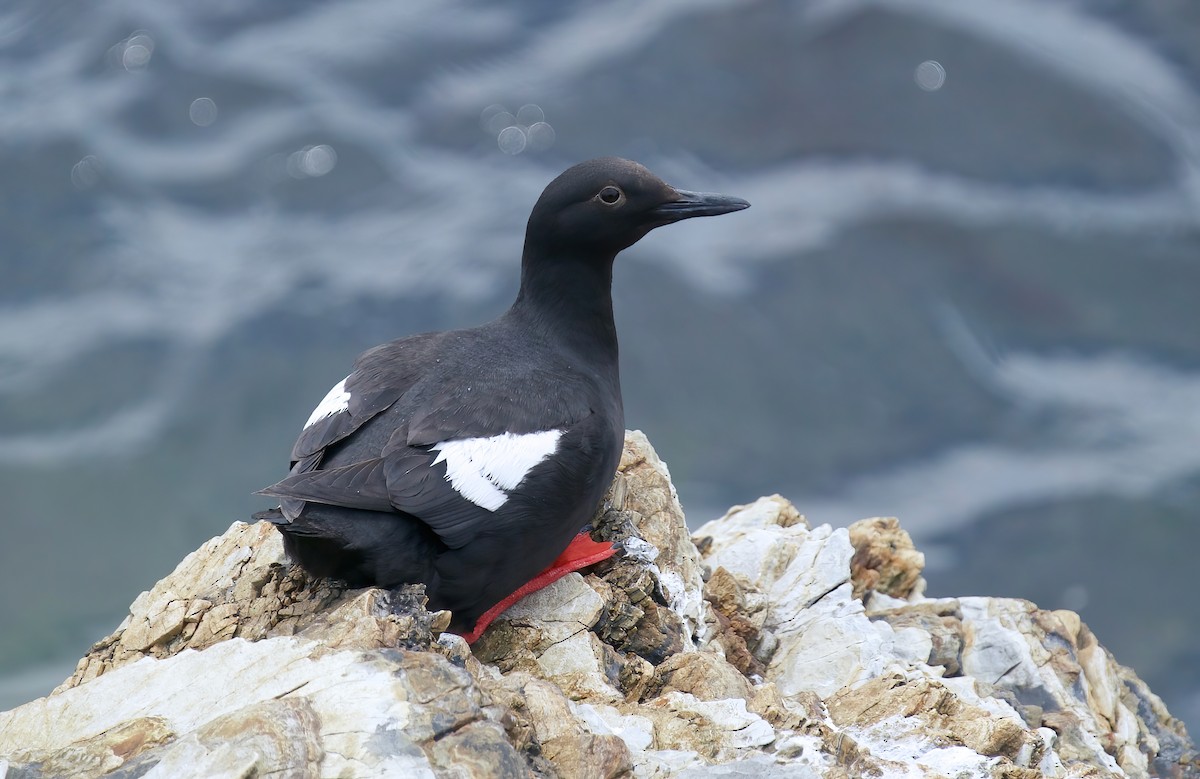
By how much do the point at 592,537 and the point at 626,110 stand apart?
757 centimetres

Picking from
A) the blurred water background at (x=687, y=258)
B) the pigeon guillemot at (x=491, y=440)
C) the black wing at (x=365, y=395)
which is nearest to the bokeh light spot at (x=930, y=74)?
the blurred water background at (x=687, y=258)

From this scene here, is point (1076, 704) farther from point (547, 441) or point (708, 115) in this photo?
point (708, 115)

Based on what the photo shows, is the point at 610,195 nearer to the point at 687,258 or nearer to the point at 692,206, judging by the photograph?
the point at 692,206

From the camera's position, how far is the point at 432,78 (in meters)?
12.5

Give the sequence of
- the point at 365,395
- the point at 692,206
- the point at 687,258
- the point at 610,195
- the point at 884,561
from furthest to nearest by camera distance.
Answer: the point at 687,258
the point at 884,561
the point at 692,206
the point at 610,195
the point at 365,395

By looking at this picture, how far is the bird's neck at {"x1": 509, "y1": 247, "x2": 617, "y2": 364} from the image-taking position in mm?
5648

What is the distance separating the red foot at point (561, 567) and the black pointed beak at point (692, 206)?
139 centimetres

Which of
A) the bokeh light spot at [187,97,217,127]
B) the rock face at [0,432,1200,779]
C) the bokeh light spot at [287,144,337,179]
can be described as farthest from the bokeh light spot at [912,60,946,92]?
the rock face at [0,432,1200,779]

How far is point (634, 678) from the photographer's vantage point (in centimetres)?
454

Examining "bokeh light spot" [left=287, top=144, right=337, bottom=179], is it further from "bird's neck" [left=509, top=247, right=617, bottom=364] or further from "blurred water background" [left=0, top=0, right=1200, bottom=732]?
"bird's neck" [left=509, top=247, right=617, bottom=364]

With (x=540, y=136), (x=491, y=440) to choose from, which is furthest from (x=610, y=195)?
(x=540, y=136)

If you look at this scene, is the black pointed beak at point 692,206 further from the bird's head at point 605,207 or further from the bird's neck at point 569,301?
the bird's neck at point 569,301

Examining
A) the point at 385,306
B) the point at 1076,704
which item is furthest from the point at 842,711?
the point at 385,306

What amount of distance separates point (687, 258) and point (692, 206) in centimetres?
545
